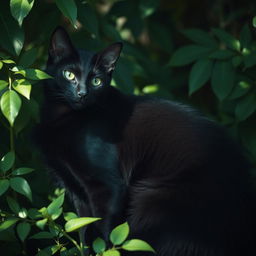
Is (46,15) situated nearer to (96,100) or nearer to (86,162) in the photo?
(96,100)

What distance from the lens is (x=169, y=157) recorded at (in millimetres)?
2520

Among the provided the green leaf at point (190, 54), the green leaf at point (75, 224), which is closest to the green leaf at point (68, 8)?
the green leaf at point (75, 224)

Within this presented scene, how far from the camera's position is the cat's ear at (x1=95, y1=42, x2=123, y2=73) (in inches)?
105

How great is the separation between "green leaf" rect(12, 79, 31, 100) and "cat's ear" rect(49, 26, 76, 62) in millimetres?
549

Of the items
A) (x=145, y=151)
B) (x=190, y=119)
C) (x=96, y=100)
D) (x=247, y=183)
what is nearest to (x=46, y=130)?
(x=96, y=100)

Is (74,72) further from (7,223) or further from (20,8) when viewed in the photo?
(7,223)

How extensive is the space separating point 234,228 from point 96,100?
0.89 meters

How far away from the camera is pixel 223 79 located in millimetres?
2988

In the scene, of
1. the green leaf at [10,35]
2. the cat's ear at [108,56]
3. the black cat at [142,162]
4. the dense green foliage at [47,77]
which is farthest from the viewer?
the cat's ear at [108,56]

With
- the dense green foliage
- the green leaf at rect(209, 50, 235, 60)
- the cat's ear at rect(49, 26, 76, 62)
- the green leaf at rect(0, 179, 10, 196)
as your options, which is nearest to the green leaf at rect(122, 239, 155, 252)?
the dense green foliage

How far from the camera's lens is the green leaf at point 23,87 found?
2.04m

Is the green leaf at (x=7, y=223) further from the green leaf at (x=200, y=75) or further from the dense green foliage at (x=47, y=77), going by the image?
the green leaf at (x=200, y=75)

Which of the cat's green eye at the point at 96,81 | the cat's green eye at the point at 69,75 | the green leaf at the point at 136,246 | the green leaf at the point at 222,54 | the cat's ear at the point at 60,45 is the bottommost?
the green leaf at the point at 136,246

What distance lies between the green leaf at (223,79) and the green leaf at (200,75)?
0.14 feet
